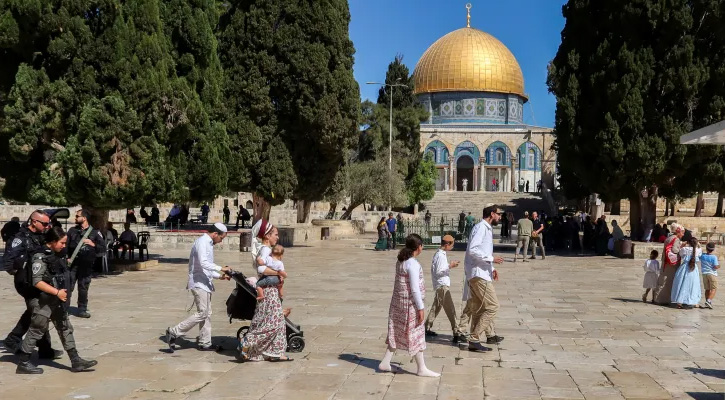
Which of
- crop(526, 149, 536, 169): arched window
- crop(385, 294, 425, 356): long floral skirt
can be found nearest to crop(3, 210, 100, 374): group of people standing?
crop(385, 294, 425, 356): long floral skirt

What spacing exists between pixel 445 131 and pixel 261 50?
159ft

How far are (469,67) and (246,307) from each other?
65.2m

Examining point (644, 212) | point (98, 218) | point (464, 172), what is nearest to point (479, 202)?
point (464, 172)

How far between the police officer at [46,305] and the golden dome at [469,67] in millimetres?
65502

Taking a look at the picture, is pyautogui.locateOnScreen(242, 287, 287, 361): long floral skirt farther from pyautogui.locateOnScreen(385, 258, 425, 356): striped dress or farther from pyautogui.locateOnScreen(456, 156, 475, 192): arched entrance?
pyautogui.locateOnScreen(456, 156, 475, 192): arched entrance

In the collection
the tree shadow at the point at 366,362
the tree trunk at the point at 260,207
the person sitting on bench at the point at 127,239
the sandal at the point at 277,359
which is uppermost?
the tree trunk at the point at 260,207

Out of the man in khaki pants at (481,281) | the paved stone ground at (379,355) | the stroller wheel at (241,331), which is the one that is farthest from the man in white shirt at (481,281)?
the stroller wheel at (241,331)

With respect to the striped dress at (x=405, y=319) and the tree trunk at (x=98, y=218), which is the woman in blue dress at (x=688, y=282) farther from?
the tree trunk at (x=98, y=218)

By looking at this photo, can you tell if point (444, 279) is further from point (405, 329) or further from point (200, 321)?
point (200, 321)

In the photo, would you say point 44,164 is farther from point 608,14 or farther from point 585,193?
point 585,193

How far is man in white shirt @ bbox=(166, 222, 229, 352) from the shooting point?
297 inches

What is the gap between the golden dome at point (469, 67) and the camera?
70.2 metres

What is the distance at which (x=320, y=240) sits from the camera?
29.7 meters

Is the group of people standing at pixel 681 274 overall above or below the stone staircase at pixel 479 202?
below
